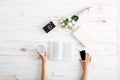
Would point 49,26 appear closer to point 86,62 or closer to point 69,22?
point 69,22

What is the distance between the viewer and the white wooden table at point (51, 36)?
2.35 m

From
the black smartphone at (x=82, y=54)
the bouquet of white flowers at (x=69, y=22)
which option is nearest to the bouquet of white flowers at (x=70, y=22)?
the bouquet of white flowers at (x=69, y=22)

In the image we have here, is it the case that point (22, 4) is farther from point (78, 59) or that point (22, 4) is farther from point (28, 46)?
point (78, 59)

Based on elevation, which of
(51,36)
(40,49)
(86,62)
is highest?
(51,36)

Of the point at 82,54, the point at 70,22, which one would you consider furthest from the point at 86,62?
the point at 70,22

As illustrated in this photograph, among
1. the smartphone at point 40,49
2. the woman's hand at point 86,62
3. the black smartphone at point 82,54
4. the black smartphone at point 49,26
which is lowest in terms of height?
the woman's hand at point 86,62

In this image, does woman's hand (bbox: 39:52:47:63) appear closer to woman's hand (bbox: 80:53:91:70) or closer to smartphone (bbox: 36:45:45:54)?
smartphone (bbox: 36:45:45:54)

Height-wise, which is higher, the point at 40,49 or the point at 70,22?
the point at 70,22

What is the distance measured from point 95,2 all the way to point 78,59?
54 centimetres

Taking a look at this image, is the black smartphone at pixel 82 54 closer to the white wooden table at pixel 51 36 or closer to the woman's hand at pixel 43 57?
the white wooden table at pixel 51 36

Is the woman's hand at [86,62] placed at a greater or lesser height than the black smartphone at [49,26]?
Result: lesser

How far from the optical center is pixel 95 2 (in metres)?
2.34

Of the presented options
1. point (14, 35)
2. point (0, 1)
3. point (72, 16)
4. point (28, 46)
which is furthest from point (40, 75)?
point (0, 1)

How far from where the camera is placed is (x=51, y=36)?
2.37 m
